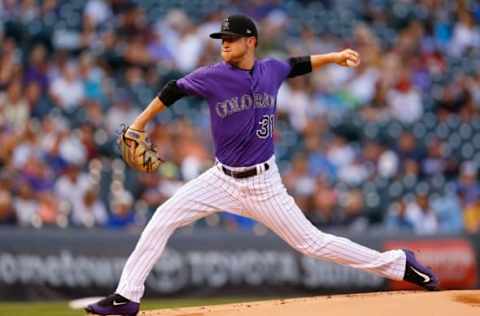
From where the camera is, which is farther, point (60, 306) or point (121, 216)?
point (121, 216)

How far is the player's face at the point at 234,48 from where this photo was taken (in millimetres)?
6648

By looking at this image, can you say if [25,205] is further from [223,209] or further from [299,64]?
[299,64]

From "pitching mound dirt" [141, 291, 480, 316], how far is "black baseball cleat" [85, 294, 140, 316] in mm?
513

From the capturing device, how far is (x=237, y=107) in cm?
664

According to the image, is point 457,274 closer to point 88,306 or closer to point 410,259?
point 410,259

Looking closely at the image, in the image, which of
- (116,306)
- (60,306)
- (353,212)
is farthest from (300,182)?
(116,306)

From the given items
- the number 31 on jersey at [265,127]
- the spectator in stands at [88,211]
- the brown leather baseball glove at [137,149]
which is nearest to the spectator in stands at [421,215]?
the spectator in stands at [88,211]

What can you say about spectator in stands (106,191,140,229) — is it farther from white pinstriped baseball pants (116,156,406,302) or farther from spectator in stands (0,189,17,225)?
white pinstriped baseball pants (116,156,406,302)

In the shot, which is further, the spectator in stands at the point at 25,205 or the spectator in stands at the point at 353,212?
the spectator in stands at the point at 353,212

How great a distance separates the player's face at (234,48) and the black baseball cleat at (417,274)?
1855mm

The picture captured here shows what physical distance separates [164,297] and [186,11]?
5.38 meters

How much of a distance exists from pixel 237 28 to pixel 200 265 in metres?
5.24

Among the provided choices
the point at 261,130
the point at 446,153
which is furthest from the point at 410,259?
the point at 446,153

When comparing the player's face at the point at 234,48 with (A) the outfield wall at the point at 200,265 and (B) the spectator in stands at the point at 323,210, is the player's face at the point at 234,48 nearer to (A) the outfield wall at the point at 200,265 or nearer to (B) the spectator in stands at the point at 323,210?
(A) the outfield wall at the point at 200,265
